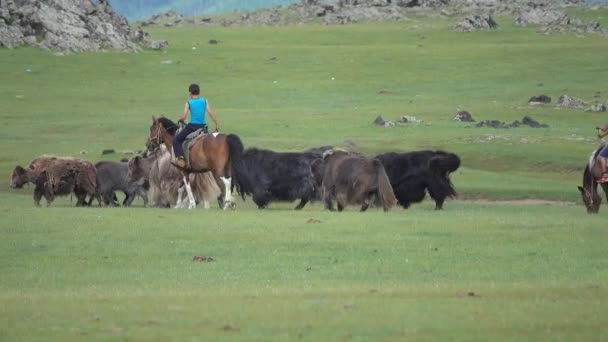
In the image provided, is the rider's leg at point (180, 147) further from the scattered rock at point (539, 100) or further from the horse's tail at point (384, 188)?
the scattered rock at point (539, 100)

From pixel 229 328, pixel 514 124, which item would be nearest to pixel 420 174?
pixel 229 328

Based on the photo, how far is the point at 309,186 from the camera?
78.9ft

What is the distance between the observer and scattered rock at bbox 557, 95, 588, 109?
49.8 metres

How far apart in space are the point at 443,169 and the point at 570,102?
90.8ft

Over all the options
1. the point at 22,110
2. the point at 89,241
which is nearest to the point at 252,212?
the point at 89,241

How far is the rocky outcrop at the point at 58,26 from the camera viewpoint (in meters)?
66.6

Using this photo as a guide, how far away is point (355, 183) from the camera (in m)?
22.0

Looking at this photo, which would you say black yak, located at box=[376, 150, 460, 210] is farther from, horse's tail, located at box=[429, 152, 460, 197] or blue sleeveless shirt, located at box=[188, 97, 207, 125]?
blue sleeveless shirt, located at box=[188, 97, 207, 125]

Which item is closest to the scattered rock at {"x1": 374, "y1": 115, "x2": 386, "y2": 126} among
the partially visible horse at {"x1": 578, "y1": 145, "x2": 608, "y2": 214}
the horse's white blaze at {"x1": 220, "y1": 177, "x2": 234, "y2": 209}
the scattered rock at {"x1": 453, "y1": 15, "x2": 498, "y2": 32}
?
the horse's white blaze at {"x1": 220, "y1": 177, "x2": 234, "y2": 209}

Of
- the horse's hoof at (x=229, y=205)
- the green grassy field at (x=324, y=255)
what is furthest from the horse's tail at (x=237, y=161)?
the green grassy field at (x=324, y=255)

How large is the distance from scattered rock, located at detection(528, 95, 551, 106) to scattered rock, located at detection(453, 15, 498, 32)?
34063 millimetres

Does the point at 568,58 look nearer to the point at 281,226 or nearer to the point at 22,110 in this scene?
the point at 22,110

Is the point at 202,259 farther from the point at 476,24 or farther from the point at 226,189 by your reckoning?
the point at 476,24

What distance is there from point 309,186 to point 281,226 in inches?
204
